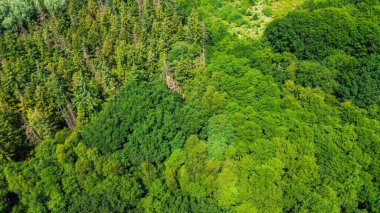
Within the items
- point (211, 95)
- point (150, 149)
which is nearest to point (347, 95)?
point (211, 95)

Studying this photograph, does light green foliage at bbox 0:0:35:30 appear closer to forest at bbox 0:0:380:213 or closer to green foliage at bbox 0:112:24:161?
forest at bbox 0:0:380:213

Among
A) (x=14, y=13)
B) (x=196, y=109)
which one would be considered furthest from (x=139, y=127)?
(x=14, y=13)

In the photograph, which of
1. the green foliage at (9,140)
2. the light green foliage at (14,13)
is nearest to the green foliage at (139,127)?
the green foliage at (9,140)

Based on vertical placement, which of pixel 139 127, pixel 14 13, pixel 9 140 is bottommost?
pixel 9 140

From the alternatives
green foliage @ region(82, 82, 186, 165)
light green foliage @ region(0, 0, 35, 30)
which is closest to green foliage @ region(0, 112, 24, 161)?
green foliage @ region(82, 82, 186, 165)

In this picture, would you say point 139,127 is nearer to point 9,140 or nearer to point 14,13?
point 9,140

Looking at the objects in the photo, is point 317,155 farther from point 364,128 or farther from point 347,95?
point 347,95

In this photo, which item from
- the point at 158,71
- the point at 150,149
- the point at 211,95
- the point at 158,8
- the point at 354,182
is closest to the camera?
the point at 354,182

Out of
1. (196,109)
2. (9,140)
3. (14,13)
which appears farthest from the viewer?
(14,13)
